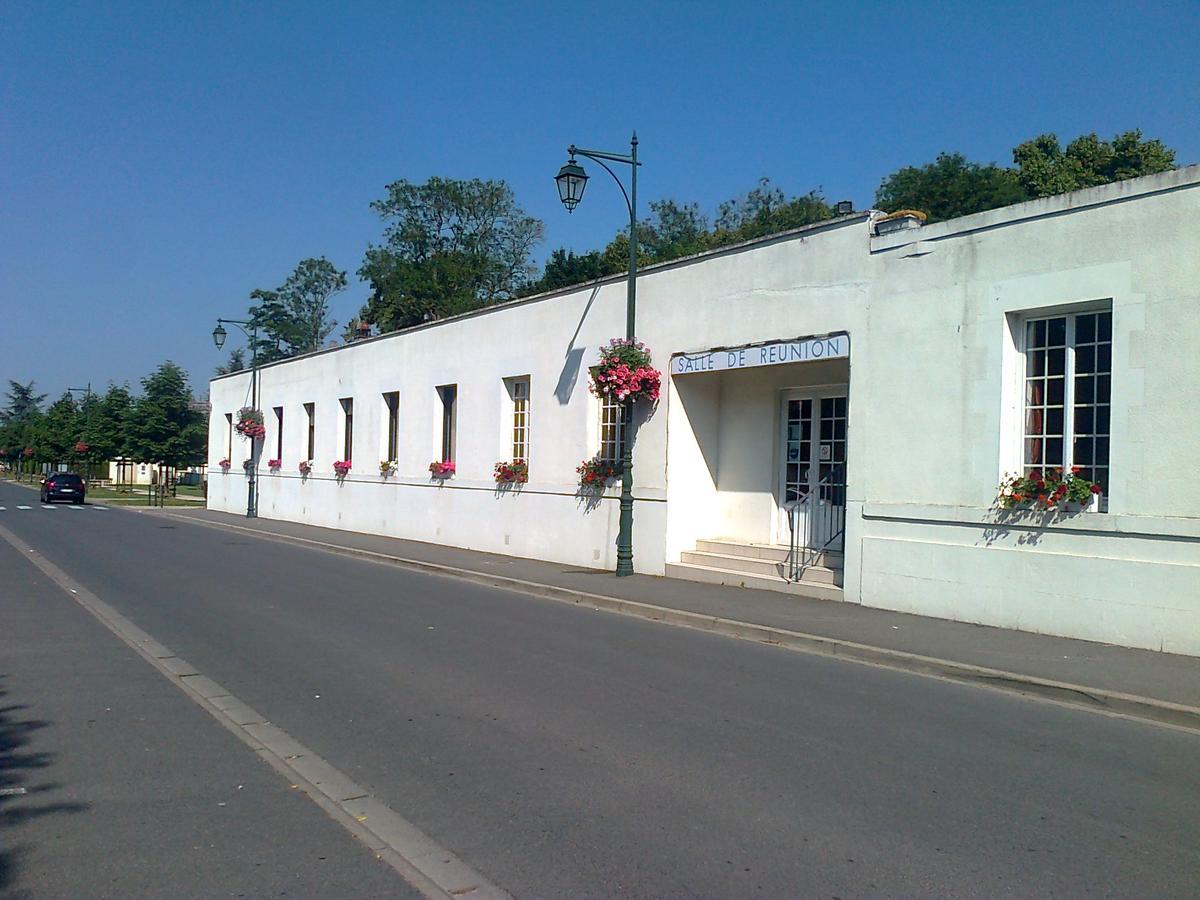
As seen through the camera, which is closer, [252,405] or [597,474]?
[597,474]

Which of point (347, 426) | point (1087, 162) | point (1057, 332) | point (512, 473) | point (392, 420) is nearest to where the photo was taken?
point (1057, 332)

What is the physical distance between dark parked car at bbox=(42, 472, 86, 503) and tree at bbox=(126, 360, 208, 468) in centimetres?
332

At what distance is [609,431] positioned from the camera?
18.6m

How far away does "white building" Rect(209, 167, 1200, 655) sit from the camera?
10211mm

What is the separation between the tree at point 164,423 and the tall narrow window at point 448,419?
1209 inches

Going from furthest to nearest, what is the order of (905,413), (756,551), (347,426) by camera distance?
(347,426) < (756,551) < (905,413)

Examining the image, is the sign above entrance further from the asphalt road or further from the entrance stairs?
the asphalt road

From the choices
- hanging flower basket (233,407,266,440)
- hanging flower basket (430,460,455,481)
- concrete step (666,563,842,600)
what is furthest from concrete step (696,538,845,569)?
hanging flower basket (233,407,266,440)

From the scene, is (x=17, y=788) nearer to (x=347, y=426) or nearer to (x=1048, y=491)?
(x=1048, y=491)

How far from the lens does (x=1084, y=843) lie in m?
5.04

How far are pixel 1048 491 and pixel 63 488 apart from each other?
45538 mm

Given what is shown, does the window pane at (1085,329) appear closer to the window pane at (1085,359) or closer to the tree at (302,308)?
Answer: the window pane at (1085,359)

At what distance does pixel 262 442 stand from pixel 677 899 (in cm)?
3440

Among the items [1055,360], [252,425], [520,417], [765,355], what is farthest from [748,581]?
[252,425]
